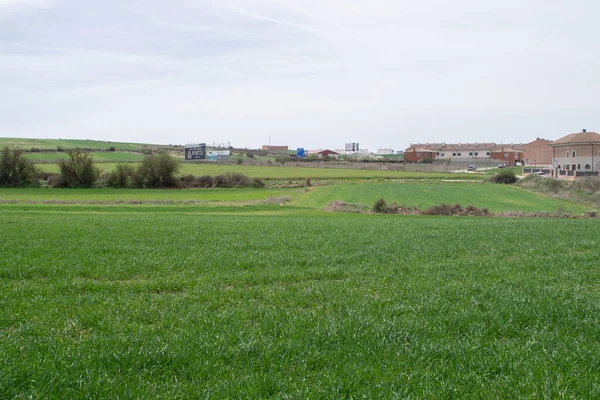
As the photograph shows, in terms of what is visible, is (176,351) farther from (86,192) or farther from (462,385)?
(86,192)

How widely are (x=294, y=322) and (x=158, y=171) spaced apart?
3272 inches

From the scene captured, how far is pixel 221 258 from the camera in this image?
47.1 ft

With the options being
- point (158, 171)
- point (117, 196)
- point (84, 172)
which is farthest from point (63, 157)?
point (117, 196)

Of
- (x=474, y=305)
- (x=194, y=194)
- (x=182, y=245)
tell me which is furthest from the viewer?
(x=194, y=194)

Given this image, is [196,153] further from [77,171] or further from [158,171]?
[77,171]

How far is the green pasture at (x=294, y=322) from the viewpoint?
5.78 m

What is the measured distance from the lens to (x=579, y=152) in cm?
10375

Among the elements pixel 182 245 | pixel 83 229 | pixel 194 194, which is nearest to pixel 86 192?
pixel 194 194

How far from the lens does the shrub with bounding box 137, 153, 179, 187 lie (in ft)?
283

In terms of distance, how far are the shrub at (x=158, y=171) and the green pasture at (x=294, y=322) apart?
7262 cm

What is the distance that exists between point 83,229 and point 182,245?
6055 mm

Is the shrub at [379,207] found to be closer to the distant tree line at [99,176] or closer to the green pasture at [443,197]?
the green pasture at [443,197]

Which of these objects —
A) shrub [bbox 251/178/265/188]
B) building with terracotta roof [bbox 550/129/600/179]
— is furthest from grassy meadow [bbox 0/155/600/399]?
building with terracotta roof [bbox 550/129/600/179]

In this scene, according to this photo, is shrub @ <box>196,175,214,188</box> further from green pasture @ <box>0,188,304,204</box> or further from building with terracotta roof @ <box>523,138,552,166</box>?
building with terracotta roof @ <box>523,138,552,166</box>
